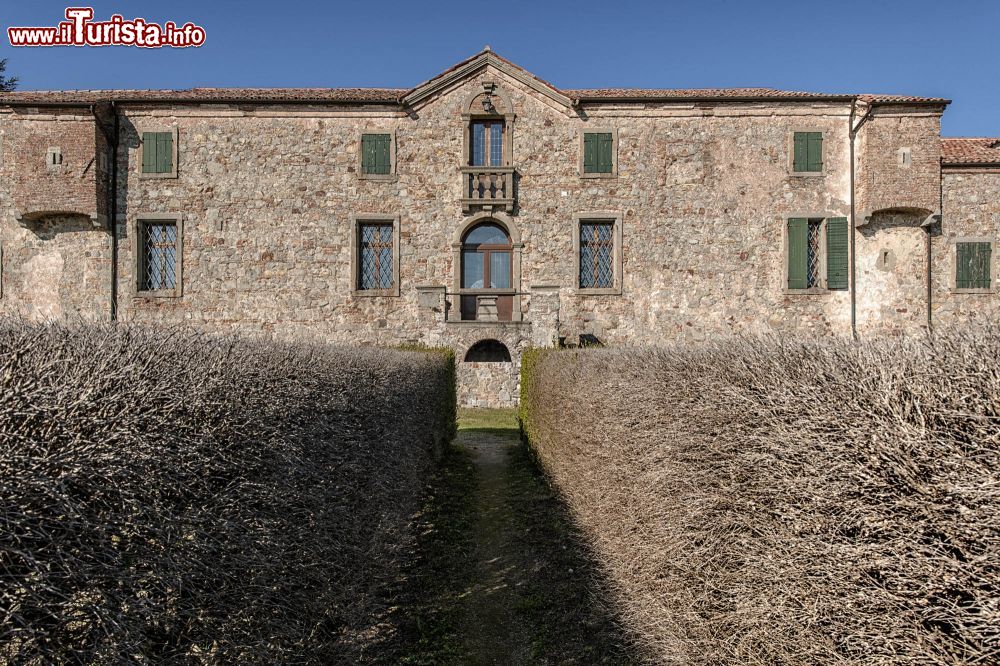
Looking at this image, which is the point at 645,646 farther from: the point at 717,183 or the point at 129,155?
the point at 129,155

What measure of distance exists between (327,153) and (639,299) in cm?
1090

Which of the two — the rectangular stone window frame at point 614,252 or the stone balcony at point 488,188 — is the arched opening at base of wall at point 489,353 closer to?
the rectangular stone window frame at point 614,252

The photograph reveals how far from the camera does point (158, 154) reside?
15.5 metres

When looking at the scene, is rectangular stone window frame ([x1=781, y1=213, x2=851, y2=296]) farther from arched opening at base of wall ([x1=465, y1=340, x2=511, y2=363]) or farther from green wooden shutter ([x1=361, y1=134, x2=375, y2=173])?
green wooden shutter ([x1=361, y1=134, x2=375, y2=173])

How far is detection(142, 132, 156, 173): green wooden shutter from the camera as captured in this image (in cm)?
1544

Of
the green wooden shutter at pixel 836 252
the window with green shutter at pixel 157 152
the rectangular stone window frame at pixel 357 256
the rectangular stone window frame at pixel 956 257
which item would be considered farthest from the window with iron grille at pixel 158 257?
the rectangular stone window frame at pixel 956 257

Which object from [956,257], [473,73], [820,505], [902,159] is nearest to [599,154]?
[473,73]

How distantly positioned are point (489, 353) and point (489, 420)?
2.60 meters

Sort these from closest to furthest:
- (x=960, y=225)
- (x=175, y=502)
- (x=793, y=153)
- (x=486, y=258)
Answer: (x=175, y=502), (x=960, y=225), (x=793, y=153), (x=486, y=258)

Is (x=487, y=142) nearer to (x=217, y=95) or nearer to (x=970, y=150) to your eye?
(x=217, y=95)

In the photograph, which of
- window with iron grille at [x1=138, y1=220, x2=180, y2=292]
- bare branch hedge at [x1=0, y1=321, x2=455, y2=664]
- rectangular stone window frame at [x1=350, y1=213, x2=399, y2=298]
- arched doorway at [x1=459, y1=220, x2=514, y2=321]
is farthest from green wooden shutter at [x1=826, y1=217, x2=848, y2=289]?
window with iron grille at [x1=138, y1=220, x2=180, y2=292]

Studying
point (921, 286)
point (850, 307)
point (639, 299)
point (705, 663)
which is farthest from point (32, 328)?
point (921, 286)

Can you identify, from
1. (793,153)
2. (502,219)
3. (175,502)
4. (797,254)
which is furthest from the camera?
(502,219)

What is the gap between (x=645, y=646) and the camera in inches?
133
